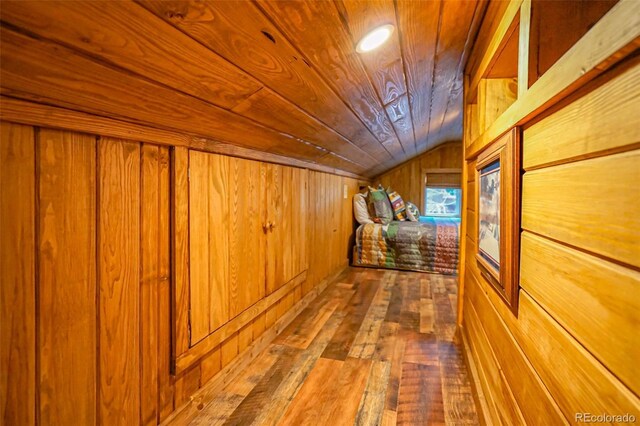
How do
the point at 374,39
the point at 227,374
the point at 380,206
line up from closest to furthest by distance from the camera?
the point at 374,39 < the point at 227,374 < the point at 380,206

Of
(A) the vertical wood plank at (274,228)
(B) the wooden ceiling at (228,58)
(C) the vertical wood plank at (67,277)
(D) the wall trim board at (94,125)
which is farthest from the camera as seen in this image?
(A) the vertical wood plank at (274,228)

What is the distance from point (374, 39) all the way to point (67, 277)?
137 cm

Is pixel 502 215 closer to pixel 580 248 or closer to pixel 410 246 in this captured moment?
pixel 580 248

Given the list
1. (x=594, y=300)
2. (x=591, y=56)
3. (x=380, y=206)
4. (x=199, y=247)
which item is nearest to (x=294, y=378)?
(x=199, y=247)

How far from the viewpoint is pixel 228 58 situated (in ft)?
3.02

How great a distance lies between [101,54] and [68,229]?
557mm

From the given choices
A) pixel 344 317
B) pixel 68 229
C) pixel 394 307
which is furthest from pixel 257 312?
pixel 394 307

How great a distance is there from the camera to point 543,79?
716mm

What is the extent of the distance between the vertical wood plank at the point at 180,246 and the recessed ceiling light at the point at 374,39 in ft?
2.90

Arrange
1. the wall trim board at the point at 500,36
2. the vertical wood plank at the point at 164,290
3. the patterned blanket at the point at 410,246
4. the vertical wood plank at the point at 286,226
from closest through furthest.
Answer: the wall trim board at the point at 500,36 < the vertical wood plank at the point at 164,290 < the vertical wood plank at the point at 286,226 < the patterned blanket at the point at 410,246

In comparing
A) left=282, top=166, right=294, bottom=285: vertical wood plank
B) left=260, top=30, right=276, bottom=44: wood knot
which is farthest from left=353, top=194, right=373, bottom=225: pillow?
left=260, top=30, right=276, bottom=44: wood knot

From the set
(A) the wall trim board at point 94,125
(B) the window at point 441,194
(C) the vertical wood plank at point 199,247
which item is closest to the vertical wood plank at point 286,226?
(A) the wall trim board at point 94,125

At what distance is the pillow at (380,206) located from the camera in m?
4.58

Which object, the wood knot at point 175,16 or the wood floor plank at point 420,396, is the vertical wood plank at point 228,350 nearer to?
the wood floor plank at point 420,396
